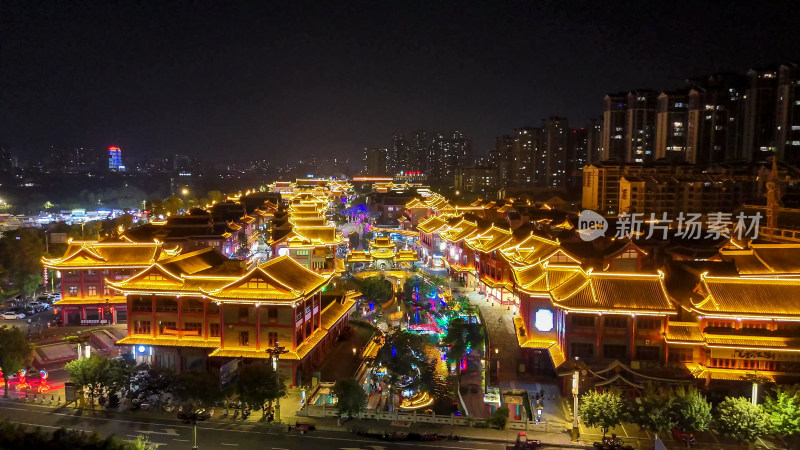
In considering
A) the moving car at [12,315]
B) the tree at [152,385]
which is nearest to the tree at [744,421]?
the tree at [152,385]

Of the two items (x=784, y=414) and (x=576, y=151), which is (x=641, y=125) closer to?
(x=576, y=151)

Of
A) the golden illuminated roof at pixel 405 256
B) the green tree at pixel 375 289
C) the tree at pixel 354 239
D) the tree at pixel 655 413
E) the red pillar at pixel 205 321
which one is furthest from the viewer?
the tree at pixel 354 239

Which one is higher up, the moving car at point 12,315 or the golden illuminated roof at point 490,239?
the golden illuminated roof at point 490,239

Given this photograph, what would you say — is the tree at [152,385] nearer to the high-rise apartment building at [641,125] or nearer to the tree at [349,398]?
the tree at [349,398]

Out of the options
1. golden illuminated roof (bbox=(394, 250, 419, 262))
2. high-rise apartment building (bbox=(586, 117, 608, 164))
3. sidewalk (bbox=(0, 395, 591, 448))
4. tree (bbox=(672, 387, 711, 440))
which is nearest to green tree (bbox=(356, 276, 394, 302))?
golden illuminated roof (bbox=(394, 250, 419, 262))

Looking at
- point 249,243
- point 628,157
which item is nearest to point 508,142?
point 628,157
